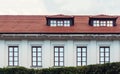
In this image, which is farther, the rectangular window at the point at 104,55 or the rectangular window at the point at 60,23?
the rectangular window at the point at 60,23

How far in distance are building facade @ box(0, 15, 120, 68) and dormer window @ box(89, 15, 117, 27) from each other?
355 millimetres

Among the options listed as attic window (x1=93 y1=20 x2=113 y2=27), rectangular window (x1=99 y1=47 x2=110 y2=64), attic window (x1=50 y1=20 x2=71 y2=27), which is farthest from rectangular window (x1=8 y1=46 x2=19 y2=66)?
attic window (x1=93 y1=20 x2=113 y2=27)

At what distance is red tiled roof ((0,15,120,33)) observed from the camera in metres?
79.5

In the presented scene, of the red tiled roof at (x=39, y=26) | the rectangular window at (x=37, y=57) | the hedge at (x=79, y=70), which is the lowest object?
the hedge at (x=79, y=70)

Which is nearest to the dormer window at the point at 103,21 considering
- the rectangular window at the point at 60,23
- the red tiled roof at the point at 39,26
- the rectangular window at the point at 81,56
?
the red tiled roof at the point at 39,26

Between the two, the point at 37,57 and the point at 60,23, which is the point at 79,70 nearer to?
the point at 37,57

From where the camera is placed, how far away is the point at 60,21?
269ft

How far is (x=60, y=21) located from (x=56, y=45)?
3.11 meters

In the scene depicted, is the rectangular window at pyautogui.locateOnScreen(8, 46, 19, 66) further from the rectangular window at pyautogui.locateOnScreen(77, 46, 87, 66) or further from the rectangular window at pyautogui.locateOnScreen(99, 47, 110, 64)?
the rectangular window at pyautogui.locateOnScreen(99, 47, 110, 64)

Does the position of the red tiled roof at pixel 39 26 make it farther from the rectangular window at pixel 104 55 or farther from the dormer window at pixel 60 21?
the rectangular window at pixel 104 55

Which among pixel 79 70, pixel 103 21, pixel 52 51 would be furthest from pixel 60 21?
pixel 79 70

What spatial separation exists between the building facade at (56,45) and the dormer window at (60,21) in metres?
0.74

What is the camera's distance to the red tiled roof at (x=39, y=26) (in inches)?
3130

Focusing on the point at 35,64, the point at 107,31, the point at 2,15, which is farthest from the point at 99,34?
the point at 2,15
